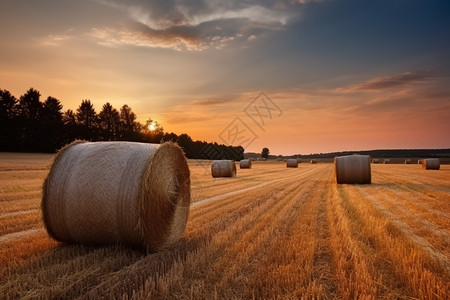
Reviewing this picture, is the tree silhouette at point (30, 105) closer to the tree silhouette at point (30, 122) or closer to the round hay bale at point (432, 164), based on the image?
the tree silhouette at point (30, 122)

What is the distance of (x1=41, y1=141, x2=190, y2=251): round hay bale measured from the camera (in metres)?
5.53

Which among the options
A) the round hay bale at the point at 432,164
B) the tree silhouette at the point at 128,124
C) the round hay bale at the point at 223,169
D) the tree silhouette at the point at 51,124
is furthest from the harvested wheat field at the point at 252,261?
the tree silhouette at the point at 128,124

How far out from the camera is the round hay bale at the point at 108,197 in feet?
18.1

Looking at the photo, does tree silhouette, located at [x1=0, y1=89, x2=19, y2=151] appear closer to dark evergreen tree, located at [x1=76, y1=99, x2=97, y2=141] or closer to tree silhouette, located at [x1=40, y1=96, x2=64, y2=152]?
tree silhouette, located at [x1=40, y1=96, x2=64, y2=152]

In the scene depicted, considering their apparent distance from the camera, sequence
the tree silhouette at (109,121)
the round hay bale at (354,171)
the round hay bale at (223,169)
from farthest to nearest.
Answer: the tree silhouette at (109,121) → the round hay bale at (223,169) → the round hay bale at (354,171)

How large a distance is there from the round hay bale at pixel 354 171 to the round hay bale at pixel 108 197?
14.3 meters

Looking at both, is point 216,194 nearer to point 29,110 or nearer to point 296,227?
point 296,227

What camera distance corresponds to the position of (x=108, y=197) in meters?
5.55

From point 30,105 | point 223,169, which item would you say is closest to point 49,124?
point 30,105

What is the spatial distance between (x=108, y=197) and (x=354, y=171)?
15.8 meters

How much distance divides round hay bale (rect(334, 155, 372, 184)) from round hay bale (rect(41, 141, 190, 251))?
14293 mm

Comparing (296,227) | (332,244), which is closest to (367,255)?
(332,244)

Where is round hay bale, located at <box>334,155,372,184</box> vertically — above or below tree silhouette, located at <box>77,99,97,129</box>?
below

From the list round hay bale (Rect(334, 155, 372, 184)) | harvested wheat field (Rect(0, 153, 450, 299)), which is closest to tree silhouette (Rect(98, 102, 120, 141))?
round hay bale (Rect(334, 155, 372, 184))
